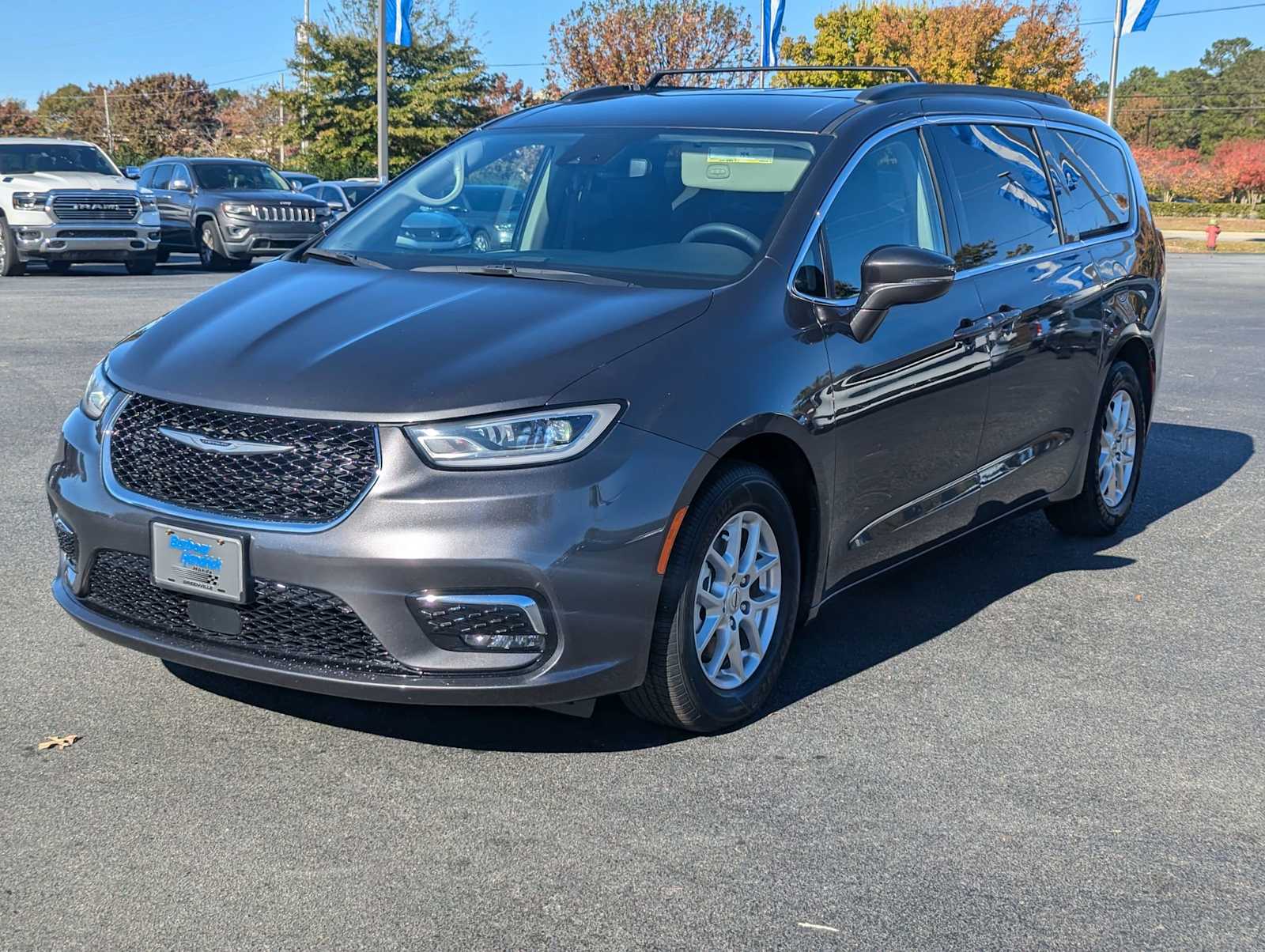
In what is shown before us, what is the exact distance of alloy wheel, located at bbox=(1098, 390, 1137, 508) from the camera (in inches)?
261

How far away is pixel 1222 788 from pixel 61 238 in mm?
19833

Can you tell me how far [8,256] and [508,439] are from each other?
19.5 meters

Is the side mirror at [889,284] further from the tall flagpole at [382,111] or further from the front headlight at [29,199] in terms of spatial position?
the tall flagpole at [382,111]

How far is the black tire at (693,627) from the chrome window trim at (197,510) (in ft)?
2.73

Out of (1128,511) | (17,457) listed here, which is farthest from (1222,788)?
(17,457)

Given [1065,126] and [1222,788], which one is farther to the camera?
[1065,126]

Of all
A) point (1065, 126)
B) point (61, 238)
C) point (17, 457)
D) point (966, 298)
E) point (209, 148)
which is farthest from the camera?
point (209, 148)

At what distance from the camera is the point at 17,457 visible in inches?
309

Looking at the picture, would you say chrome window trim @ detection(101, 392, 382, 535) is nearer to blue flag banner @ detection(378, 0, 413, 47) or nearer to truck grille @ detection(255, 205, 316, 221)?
truck grille @ detection(255, 205, 316, 221)

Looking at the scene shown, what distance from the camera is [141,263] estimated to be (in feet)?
74.0

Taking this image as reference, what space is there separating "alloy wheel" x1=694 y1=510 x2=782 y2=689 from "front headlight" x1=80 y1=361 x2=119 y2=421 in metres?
1.75

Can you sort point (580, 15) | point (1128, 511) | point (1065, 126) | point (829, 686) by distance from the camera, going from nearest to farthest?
1. point (829, 686)
2. point (1065, 126)
3. point (1128, 511)
4. point (580, 15)

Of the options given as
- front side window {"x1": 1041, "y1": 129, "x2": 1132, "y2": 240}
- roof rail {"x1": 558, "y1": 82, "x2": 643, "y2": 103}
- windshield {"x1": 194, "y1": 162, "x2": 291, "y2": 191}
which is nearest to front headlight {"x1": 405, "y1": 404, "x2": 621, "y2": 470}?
roof rail {"x1": 558, "y1": 82, "x2": 643, "y2": 103}

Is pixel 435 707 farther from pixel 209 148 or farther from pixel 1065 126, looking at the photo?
pixel 209 148
